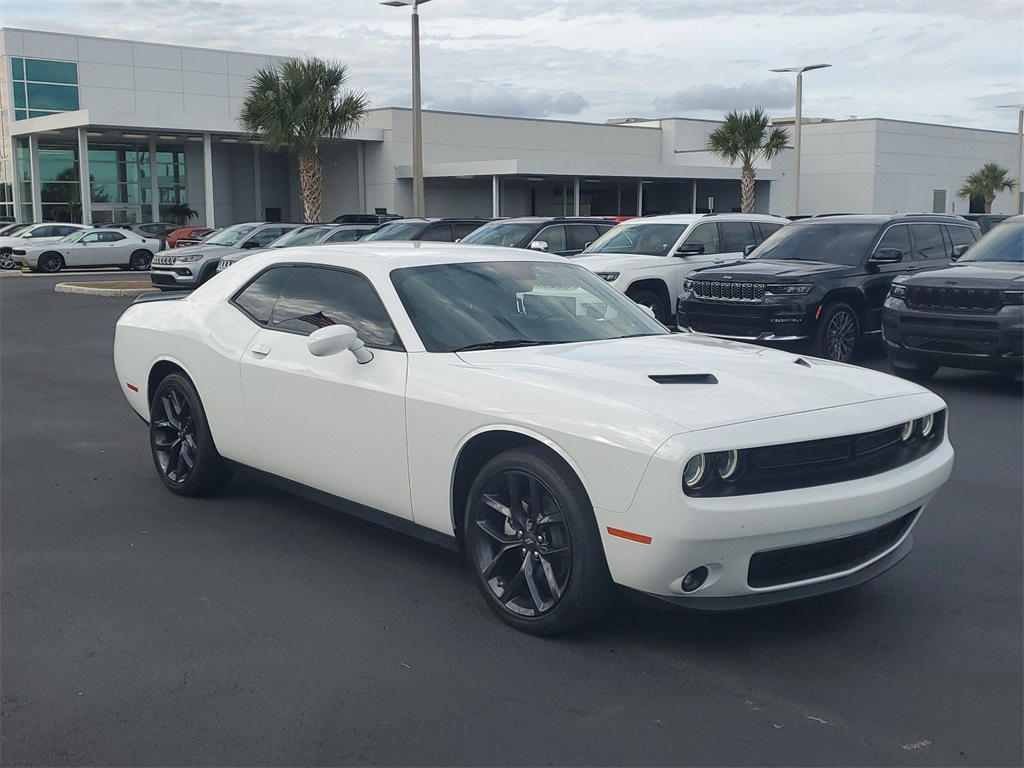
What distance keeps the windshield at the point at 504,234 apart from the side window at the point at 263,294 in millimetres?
10931

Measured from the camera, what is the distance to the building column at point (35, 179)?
48.1m

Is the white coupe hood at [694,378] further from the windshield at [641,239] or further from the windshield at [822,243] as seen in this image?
the windshield at [641,239]

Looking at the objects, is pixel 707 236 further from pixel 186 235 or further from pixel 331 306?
pixel 186 235

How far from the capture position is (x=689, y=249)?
572 inches

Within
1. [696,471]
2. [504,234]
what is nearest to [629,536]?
[696,471]

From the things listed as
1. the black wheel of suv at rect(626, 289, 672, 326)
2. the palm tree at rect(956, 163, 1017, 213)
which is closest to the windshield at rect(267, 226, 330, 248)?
the black wheel of suv at rect(626, 289, 672, 326)

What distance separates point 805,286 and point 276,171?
47556 millimetres

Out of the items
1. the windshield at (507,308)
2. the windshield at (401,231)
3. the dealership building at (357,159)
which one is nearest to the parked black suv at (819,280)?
the windshield at (507,308)

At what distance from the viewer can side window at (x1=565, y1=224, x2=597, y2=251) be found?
57.1 feet

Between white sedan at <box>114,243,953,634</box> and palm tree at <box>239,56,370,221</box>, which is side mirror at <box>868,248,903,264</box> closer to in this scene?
white sedan at <box>114,243,953,634</box>

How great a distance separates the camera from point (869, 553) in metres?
4.32

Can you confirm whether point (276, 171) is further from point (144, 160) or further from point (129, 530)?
point (129, 530)

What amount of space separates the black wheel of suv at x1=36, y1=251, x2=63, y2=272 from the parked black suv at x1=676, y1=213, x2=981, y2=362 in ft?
88.1

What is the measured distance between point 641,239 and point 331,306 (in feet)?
33.6
